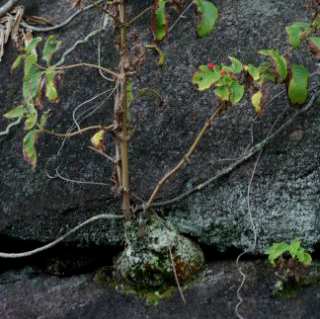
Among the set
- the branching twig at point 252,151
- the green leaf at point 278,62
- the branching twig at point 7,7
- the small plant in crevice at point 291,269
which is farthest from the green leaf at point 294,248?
the branching twig at point 7,7

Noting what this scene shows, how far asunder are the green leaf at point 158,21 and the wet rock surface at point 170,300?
81 cm

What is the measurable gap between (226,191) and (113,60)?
32.2 inches

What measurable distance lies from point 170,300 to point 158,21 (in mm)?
920

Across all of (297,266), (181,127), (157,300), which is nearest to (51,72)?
(181,127)

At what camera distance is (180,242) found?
2311 mm

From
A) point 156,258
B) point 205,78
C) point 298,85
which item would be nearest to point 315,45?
point 298,85

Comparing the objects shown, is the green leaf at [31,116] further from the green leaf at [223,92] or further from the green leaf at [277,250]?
the green leaf at [277,250]

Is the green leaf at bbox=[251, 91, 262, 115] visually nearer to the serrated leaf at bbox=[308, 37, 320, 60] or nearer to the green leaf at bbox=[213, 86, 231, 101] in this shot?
the green leaf at bbox=[213, 86, 231, 101]

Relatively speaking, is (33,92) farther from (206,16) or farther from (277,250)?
(277,250)

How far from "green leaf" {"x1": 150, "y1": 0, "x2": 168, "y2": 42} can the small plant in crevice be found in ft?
2.55

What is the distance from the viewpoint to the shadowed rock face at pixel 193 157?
2.26 meters

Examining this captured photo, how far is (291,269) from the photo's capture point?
6.86 ft

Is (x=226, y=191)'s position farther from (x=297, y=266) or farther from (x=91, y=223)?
(x=91, y=223)

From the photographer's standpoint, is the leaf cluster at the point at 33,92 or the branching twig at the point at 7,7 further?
the branching twig at the point at 7,7
